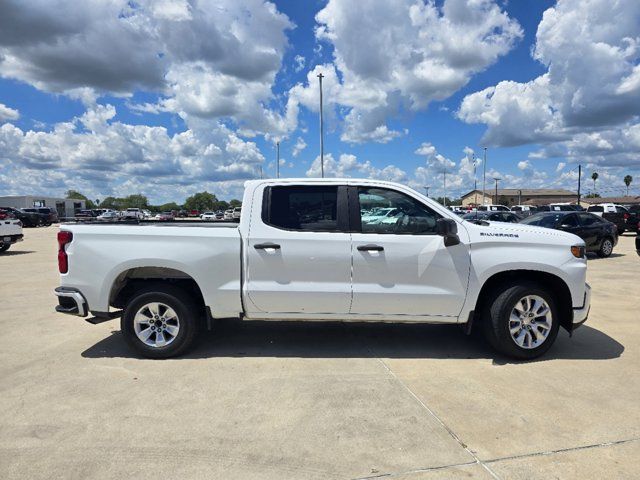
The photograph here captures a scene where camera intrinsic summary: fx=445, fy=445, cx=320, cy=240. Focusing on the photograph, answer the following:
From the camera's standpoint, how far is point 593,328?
19.2 ft

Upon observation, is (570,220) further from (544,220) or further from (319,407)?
(319,407)

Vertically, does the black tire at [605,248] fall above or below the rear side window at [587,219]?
below

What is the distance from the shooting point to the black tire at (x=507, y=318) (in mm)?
4520

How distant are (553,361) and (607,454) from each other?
1805 millimetres

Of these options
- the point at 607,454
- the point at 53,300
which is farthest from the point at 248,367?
the point at 53,300

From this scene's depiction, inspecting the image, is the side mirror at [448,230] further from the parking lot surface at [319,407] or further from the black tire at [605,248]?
the black tire at [605,248]

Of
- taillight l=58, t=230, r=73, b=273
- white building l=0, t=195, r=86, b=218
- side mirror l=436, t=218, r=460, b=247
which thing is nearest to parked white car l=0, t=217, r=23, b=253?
taillight l=58, t=230, r=73, b=273

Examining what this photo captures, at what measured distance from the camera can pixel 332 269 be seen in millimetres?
4516

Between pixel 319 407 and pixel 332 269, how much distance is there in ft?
4.58

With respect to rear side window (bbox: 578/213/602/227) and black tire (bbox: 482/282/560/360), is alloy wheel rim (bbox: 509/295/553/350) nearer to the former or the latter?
black tire (bbox: 482/282/560/360)

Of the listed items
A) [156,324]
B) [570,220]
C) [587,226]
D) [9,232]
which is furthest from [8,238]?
[587,226]

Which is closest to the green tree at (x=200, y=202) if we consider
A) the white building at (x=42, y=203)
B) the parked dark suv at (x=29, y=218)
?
the white building at (x=42, y=203)

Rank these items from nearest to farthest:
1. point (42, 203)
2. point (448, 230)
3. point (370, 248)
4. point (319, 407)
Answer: point (319, 407)
point (448, 230)
point (370, 248)
point (42, 203)

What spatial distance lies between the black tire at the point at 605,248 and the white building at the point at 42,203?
74111 mm
